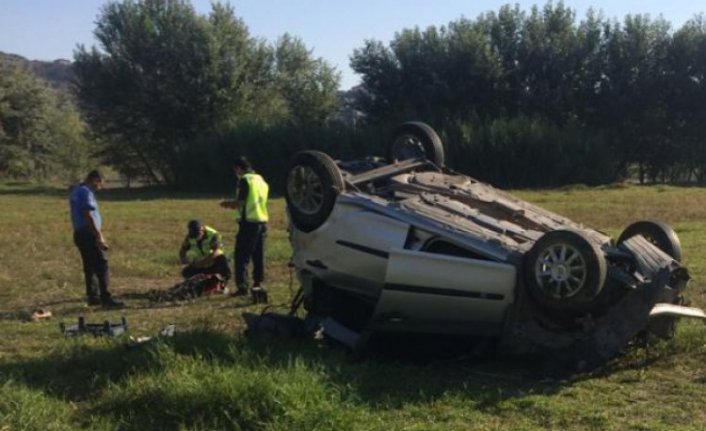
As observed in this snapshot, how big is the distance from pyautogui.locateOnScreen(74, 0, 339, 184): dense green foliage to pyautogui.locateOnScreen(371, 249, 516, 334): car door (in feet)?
109

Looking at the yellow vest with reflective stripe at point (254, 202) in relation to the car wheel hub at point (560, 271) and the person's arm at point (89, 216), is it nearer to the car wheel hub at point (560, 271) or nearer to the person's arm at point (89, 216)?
the person's arm at point (89, 216)

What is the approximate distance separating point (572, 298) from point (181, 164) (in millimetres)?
35228

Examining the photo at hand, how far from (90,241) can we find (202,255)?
4.80 feet

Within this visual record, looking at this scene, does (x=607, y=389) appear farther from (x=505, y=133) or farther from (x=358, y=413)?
(x=505, y=133)

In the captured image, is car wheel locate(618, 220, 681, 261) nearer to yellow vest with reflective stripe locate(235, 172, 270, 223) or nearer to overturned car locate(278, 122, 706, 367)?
overturned car locate(278, 122, 706, 367)

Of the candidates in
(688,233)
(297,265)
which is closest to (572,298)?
(297,265)

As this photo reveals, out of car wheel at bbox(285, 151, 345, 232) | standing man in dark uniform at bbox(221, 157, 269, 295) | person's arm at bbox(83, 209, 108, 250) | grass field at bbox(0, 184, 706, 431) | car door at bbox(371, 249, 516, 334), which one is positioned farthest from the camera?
standing man in dark uniform at bbox(221, 157, 269, 295)

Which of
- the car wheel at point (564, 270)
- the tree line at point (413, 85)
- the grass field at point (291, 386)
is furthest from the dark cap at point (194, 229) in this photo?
the tree line at point (413, 85)

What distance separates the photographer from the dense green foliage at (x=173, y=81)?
40812mm

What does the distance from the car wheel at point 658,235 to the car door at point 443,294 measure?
1.43 m

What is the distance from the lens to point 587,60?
1645 inches

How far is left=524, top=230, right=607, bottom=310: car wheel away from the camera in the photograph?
5859mm

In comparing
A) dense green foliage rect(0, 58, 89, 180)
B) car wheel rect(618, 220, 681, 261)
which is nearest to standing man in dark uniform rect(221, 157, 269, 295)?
car wheel rect(618, 220, 681, 261)

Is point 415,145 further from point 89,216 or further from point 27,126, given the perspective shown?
point 27,126
